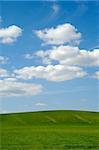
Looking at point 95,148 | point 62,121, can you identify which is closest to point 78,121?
point 62,121

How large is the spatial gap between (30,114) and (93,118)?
1398 centimetres

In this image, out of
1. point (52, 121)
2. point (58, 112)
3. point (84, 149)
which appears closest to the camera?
point (84, 149)

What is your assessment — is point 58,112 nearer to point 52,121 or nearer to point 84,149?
point 52,121

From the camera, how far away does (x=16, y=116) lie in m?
86.1

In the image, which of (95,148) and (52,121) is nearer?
(95,148)

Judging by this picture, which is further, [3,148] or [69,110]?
[69,110]

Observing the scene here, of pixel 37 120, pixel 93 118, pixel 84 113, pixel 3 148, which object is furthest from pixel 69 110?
pixel 3 148

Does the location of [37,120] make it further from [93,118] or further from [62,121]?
[93,118]

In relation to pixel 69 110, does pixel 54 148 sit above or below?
below

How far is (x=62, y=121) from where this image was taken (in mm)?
80000

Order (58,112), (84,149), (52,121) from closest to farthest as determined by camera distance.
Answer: (84,149) → (52,121) → (58,112)

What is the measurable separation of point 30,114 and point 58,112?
262 inches

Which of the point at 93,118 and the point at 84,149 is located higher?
the point at 93,118

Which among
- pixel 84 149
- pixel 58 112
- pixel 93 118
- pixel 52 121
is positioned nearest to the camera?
pixel 84 149
